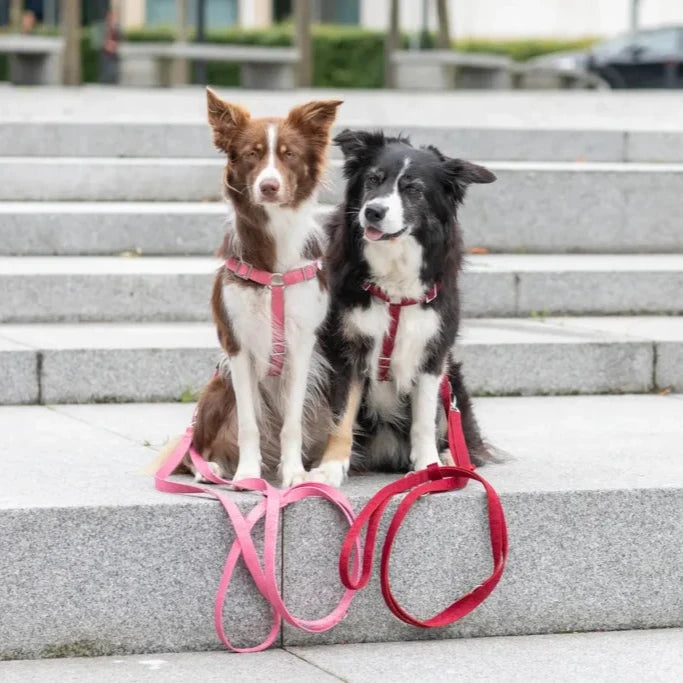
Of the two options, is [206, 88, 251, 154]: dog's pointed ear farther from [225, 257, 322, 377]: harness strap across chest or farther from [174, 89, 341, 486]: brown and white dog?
[225, 257, 322, 377]: harness strap across chest

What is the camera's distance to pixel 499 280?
637 centimetres

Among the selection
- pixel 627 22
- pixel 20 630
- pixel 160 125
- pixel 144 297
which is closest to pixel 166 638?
pixel 20 630

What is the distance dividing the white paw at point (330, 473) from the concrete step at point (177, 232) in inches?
106

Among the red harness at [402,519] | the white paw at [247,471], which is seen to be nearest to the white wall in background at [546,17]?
the red harness at [402,519]

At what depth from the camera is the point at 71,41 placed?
1353 cm

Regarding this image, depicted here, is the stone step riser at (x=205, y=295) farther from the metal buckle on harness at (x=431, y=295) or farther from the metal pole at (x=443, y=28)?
the metal pole at (x=443, y=28)

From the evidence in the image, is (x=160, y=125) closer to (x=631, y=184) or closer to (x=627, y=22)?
(x=631, y=184)

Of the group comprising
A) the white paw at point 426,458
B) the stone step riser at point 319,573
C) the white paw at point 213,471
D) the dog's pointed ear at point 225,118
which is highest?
the dog's pointed ear at point 225,118

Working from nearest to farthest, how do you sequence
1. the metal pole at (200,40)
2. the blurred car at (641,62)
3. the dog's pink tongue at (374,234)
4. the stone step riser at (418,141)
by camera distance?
the dog's pink tongue at (374,234)
the stone step riser at (418,141)
the metal pole at (200,40)
the blurred car at (641,62)

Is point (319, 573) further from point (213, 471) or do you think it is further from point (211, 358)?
point (211, 358)

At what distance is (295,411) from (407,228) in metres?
0.62

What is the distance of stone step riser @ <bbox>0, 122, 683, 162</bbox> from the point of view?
8109 millimetres

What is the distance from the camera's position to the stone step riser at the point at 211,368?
535 centimetres

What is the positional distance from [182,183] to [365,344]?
381 centimetres
